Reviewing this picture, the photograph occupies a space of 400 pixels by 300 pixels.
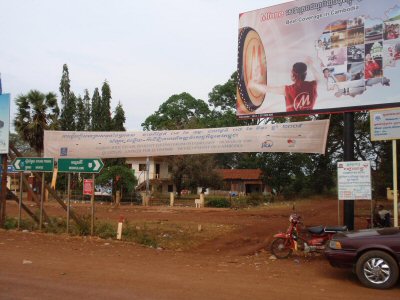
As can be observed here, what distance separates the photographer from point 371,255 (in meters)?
7.95

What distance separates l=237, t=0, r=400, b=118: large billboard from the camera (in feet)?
37.7

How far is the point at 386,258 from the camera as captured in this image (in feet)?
25.6

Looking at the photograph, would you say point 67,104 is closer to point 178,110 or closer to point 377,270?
point 178,110

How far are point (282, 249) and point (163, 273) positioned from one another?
11.6ft

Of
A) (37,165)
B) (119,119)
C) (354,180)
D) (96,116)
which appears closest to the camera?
(354,180)

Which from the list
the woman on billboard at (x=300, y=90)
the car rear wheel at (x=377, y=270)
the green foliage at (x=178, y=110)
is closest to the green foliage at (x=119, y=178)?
the woman on billboard at (x=300, y=90)

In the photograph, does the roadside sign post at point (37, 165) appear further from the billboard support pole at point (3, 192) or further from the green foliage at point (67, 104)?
the green foliage at point (67, 104)

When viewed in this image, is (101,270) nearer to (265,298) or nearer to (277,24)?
(265,298)

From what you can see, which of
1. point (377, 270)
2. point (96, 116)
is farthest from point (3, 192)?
point (96, 116)

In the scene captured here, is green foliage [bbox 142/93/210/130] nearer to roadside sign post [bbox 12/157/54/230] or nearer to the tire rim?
roadside sign post [bbox 12/157/54/230]

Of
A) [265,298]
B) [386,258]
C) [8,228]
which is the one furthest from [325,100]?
[8,228]

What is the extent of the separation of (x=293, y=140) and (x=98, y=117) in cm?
3946

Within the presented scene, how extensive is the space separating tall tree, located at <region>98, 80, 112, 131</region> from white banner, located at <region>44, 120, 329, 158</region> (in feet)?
102

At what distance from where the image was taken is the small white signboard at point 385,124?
10751 millimetres
